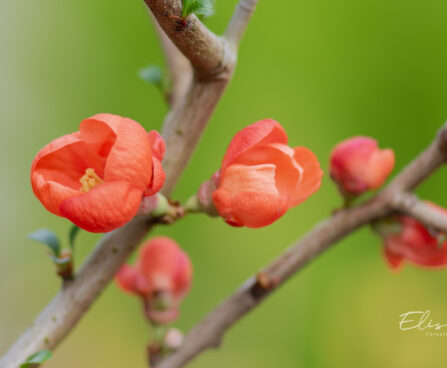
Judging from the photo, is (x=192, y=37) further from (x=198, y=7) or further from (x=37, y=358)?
(x=37, y=358)

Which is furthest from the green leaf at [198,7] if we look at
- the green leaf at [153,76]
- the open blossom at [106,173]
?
the green leaf at [153,76]

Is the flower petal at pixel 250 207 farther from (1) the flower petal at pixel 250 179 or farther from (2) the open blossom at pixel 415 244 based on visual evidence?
(2) the open blossom at pixel 415 244

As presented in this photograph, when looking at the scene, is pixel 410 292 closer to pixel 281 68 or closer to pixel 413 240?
pixel 281 68

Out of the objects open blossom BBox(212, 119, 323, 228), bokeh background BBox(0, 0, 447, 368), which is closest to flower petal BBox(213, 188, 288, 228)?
open blossom BBox(212, 119, 323, 228)

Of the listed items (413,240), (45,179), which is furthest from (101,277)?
(413,240)

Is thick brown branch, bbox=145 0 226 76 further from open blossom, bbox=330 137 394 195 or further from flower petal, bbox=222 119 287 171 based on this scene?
open blossom, bbox=330 137 394 195

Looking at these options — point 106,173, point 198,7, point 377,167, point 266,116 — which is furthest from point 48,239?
point 266,116
